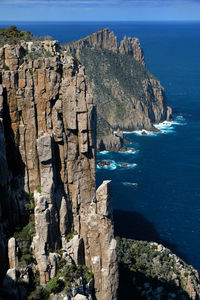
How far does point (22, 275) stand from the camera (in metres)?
41.9

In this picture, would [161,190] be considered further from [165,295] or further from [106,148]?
[165,295]

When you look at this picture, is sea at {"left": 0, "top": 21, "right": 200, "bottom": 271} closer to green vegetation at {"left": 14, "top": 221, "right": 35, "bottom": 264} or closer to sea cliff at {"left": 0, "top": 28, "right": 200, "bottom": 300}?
sea cliff at {"left": 0, "top": 28, "right": 200, "bottom": 300}

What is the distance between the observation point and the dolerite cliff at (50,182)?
1710 inches

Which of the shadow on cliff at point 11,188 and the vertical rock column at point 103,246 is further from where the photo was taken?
the vertical rock column at point 103,246

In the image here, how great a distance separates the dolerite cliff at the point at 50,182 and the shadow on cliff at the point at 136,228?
64041 millimetres

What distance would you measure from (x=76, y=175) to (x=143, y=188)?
101 m

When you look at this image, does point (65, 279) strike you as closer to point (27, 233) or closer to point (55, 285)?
point (55, 285)

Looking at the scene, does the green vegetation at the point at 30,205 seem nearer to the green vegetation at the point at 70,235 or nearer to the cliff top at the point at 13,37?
the green vegetation at the point at 70,235

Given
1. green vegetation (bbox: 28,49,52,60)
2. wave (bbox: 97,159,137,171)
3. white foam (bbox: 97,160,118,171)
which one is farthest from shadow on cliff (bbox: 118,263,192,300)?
wave (bbox: 97,159,137,171)

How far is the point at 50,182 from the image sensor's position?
45.7 meters

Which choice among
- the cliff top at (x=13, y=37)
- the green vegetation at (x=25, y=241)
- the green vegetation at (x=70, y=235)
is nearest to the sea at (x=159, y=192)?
the green vegetation at (x=70, y=235)

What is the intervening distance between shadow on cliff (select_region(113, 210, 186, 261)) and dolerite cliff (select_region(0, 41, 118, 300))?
64.0 m

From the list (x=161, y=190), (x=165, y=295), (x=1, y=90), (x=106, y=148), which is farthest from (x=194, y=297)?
(x=106, y=148)

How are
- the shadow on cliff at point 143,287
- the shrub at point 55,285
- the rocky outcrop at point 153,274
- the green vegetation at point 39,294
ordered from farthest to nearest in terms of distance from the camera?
the rocky outcrop at point 153,274 → the shadow on cliff at point 143,287 → the shrub at point 55,285 → the green vegetation at point 39,294
